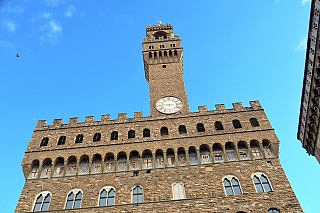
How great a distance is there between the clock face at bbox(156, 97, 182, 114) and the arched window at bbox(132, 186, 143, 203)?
8.14 meters

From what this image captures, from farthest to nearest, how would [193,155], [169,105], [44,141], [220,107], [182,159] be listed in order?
[169,105]
[220,107]
[44,141]
[193,155]
[182,159]

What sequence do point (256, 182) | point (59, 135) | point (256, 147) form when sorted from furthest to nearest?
point (59, 135), point (256, 147), point (256, 182)

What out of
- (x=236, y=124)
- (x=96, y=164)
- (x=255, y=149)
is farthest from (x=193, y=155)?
(x=96, y=164)

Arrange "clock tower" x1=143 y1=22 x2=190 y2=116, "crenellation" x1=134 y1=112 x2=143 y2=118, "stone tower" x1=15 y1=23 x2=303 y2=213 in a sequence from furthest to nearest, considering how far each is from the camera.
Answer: "clock tower" x1=143 y1=22 x2=190 y2=116 → "crenellation" x1=134 y1=112 x2=143 y2=118 → "stone tower" x1=15 y1=23 x2=303 y2=213

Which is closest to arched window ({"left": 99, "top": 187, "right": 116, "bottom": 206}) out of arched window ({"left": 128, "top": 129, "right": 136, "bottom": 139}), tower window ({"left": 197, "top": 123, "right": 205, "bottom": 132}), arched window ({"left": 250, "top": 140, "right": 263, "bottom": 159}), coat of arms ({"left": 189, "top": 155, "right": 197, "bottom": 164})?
arched window ({"left": 128, "top": 129, "right": 136, "bottom": 139})

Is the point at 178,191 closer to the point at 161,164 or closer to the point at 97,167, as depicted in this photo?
the point at 161,164

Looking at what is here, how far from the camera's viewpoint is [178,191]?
2056 cm

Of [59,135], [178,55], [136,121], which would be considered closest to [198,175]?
[136,121]

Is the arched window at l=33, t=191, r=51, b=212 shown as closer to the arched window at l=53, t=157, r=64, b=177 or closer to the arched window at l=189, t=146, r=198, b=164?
the arched window at l=53, t=157, r=64, b=177

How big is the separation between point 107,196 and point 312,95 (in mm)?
16491

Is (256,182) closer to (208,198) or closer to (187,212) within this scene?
(208,198)

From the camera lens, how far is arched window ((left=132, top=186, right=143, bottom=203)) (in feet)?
66.6

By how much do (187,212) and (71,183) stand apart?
29.4 feet

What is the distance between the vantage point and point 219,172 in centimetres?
2144
